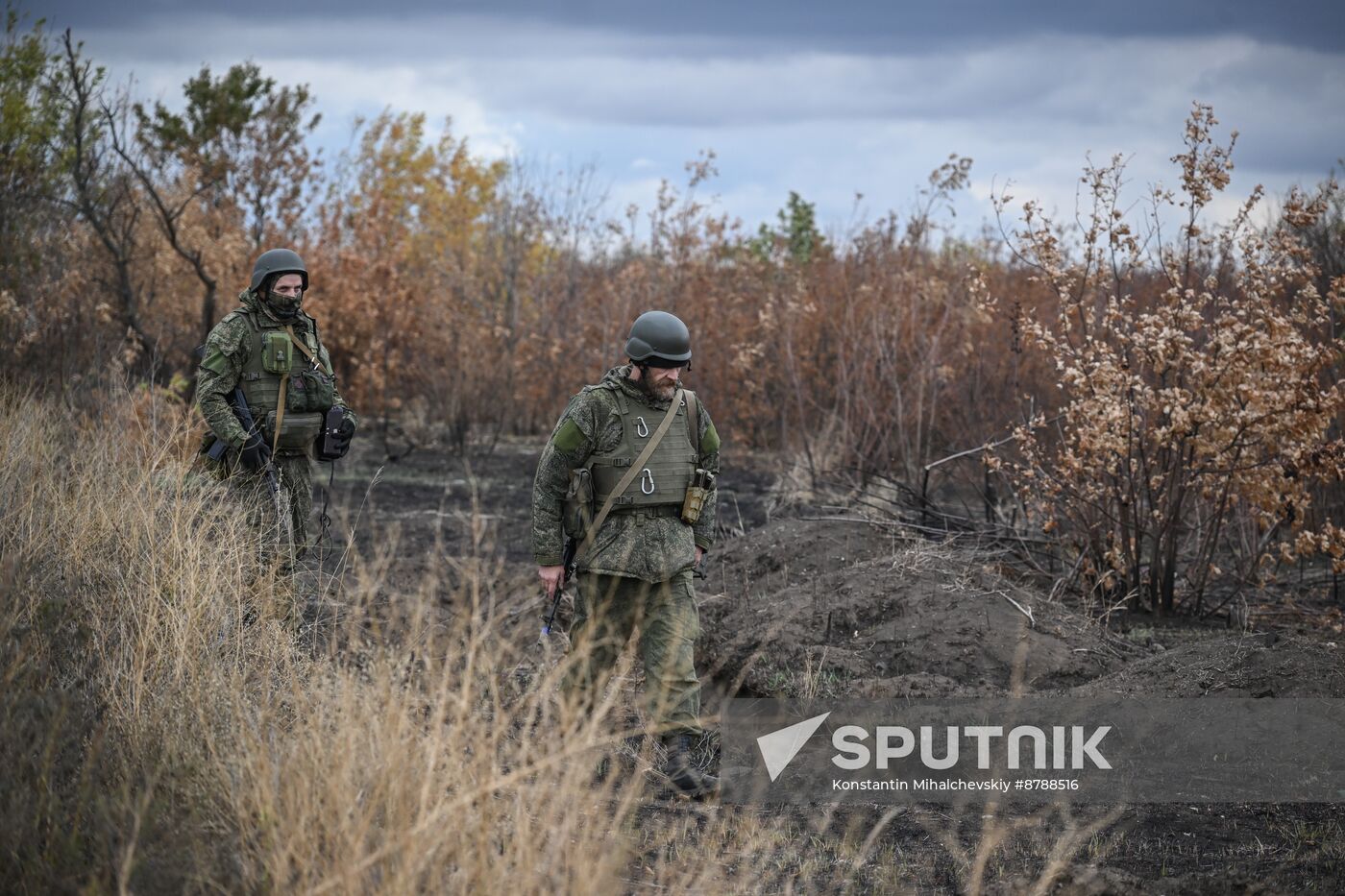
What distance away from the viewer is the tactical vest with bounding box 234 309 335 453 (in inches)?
251

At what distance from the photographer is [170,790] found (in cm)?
359

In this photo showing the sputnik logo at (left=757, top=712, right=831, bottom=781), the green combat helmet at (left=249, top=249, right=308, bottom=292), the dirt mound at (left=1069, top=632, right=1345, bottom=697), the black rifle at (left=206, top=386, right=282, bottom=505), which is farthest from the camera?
the green combat helmet at (left=249, top=249, right=308, bottom=292)

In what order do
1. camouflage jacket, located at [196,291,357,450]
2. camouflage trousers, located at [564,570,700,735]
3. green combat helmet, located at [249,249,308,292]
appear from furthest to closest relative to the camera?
green combat helmet, located at [249,249,308,292] < camouflage jacket, located at [196,291,357,450] < camouflage trousers, located at [564,570,700,735]

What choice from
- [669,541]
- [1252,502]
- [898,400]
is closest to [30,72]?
[898,400]

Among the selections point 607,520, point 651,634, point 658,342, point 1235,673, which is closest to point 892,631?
point 1235,673

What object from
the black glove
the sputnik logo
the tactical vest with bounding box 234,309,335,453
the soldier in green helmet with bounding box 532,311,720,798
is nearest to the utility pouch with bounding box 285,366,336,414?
the tactical vest with bounding box 234,309,335,453

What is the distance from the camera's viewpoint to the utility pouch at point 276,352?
6.34 m

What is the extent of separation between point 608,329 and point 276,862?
44.2ft

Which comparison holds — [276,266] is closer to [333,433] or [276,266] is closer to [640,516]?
[333,433]

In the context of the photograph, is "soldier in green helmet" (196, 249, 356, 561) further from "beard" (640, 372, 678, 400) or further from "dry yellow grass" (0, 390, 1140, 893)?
"beard" (640, 372, 678, 400)

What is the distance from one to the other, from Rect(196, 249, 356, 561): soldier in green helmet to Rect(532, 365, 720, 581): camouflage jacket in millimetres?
1680

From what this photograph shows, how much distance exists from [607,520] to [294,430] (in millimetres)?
2146

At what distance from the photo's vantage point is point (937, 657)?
6.46m

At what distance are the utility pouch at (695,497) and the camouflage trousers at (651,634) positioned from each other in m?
0.21
